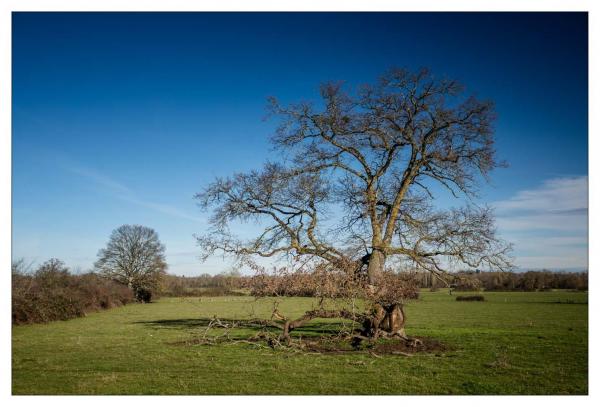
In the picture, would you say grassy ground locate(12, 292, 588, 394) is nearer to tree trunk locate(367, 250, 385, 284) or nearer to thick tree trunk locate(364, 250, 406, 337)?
thick tree trunk locate(364, 250, 406, 337)

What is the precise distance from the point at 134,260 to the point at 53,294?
2935 centimetres

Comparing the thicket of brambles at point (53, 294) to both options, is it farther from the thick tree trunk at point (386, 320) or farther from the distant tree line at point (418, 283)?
the thick tree trunk at point (386, 320)

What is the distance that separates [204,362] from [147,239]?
172 feet

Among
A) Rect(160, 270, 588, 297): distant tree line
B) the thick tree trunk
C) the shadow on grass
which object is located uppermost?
Rect(160, 270, 588, 297): distant tree line

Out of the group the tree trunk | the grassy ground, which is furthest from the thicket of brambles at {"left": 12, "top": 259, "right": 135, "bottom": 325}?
the tree trunk

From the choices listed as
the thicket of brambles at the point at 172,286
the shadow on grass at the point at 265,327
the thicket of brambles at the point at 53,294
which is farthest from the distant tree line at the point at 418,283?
the thicket of brambles at the point at 53,294

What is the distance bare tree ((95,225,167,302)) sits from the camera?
6091cm

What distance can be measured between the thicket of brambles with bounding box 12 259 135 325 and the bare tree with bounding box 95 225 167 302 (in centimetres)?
1112

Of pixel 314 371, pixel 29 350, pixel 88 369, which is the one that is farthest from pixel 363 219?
pixel 29 350

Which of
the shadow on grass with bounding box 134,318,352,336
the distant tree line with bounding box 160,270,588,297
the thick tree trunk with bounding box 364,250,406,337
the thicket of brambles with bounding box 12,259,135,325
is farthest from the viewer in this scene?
the thicket of brambles with bounding box 12,259,135,325

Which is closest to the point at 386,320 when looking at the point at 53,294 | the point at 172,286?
the point at 53,294

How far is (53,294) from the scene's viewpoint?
108 ft

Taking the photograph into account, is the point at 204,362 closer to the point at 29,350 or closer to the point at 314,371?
the point at 314,371
